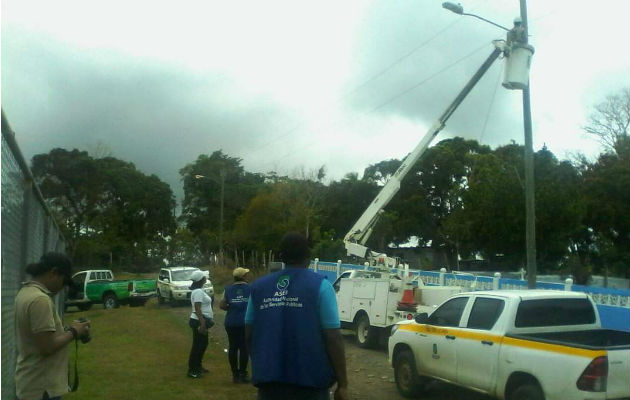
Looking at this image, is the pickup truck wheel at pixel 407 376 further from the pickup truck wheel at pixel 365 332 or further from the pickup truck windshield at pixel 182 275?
the pickup truck windshield at pixel 182 275

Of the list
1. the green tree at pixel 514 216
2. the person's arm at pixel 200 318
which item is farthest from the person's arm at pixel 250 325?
the green tree at pixel 514 216

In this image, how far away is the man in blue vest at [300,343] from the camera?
4.14m

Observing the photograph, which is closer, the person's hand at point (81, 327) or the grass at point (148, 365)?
the person's hand at point (81, 327)

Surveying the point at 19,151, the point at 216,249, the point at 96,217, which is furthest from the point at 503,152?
the point at 19,151

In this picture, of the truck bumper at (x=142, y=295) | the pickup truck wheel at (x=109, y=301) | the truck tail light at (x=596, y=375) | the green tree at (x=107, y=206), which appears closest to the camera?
the truck tail light at (x=596, y=375)

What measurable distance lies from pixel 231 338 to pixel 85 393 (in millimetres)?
2185

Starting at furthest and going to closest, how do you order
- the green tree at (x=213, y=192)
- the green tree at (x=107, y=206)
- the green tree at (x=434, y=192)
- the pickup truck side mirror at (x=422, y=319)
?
the green tree at (x=213, y=192), the green tree at (x=434, y=192), the green tree at (x=107, y=206), the pickup truck side mirror at (x=422, y=319)

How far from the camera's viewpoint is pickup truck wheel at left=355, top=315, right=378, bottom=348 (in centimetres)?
1612

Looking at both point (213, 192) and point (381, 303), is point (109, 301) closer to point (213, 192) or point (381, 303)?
point (381, 303)

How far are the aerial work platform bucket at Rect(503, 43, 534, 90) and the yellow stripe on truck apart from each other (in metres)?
6.26

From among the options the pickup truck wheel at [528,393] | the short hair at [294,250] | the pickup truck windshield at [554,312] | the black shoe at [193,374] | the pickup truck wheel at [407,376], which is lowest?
the black shoe at [193,374]

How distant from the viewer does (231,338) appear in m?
10.3

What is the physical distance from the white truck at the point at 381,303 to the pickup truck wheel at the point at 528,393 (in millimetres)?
7115

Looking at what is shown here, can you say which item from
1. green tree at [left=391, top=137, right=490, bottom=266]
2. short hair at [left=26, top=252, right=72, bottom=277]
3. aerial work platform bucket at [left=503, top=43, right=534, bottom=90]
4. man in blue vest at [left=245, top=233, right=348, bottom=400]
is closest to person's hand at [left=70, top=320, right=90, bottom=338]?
short hair at [left=26, top=252, right=72, bottom=277]
